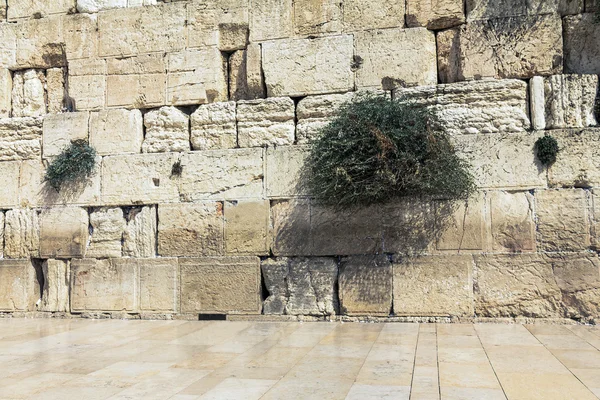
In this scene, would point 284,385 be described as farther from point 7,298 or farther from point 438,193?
point 7,298

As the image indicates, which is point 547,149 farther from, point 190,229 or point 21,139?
point 21,139

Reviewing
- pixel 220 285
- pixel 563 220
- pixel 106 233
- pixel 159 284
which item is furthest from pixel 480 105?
pixel 106 233

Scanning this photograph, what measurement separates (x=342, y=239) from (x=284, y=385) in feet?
9.94

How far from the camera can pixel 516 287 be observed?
20.9 ft

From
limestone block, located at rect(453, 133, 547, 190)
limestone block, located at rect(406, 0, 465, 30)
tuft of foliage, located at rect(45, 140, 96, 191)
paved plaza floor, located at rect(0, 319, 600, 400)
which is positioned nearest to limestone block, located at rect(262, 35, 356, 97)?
limestone block, located at rect(406, 0, 465, 30)

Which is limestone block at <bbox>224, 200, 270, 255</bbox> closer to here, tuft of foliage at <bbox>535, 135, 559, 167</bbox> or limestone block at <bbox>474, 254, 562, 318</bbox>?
limestone block at <bbox>474, 254, 562, 318</bbox>

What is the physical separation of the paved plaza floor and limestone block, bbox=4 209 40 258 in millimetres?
1436

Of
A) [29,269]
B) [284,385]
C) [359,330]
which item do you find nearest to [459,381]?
[284,385]

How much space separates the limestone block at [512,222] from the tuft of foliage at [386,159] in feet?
1.20

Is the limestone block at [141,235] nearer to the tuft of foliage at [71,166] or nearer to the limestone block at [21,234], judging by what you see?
the tuft of foliage at [71,166]

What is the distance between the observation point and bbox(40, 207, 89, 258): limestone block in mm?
7586

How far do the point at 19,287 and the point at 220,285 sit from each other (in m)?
2.83

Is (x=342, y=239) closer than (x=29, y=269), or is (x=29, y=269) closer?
(x=342, y=239)

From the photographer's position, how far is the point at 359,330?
6051 millimetres
